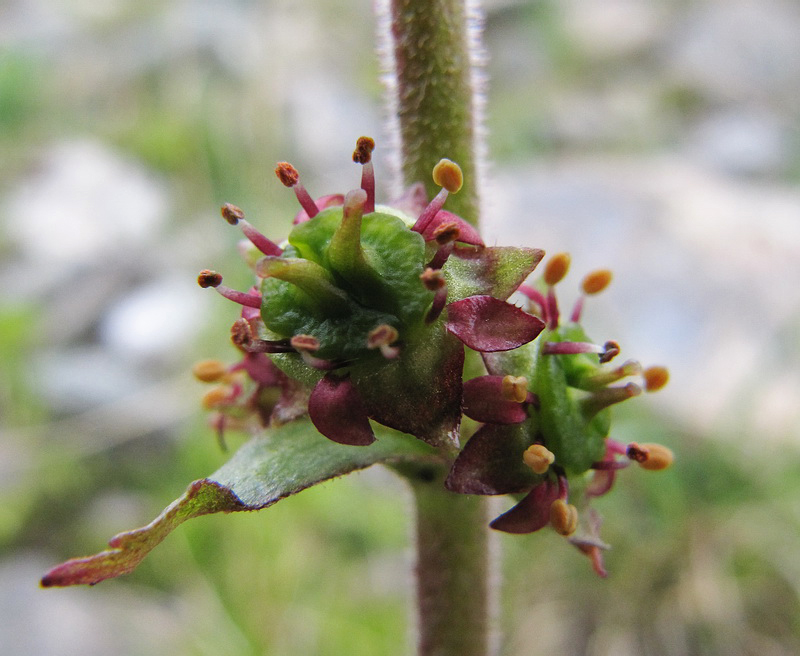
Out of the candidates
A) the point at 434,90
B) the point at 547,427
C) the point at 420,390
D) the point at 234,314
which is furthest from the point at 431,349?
the point at 234,314

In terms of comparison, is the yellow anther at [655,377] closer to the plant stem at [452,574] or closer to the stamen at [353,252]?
the plant stem at [452,574]

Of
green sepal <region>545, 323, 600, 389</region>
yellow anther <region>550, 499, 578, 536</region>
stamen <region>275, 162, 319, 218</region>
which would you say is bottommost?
yellow anther <region>550, 499, 578, 536</region>

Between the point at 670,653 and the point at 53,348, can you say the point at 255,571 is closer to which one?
the point at 670,653

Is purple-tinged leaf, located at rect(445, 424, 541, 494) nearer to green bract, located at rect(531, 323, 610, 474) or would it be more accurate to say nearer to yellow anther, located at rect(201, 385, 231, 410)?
green bract, located at rect(531, 323, 610, 474)

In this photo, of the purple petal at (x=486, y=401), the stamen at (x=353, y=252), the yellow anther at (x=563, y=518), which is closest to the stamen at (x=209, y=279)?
the stamen at (x=353, y=252)

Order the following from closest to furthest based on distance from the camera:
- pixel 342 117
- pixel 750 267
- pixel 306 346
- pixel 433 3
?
pixel 306 346 → pixel 433 3 → pixel 750 267 → pixel 342 117

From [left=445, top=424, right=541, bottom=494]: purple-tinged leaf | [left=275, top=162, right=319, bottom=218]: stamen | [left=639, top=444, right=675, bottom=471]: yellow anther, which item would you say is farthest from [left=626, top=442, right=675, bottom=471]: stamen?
[left=275, top=162, right=319, bottom=218]: stamen

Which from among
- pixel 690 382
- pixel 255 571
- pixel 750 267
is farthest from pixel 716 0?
pixel 255 571
